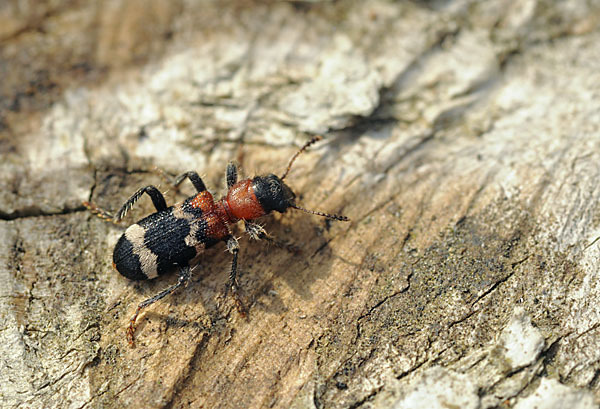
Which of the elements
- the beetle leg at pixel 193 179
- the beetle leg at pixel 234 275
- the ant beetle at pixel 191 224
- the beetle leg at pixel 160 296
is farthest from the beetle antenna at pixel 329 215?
the beetle leg at pixel 160 296

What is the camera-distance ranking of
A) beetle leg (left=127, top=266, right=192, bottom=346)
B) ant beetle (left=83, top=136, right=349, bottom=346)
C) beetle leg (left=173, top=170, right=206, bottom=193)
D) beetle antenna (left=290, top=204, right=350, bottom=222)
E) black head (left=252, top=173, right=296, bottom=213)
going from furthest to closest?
beetle leg (left=173, top=170, right=206, bottom=193), black head (left=252, top=173, right=296, bottom=213), beetle antenna (left=290, top=204, right=350, bottom=222), ant beetle (left=83, top=136, right=349, bottom=346), beetle leg (left=127, top=266, right=192, bottom=346)

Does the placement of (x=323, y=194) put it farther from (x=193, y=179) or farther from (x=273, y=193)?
(x=193, y=179)

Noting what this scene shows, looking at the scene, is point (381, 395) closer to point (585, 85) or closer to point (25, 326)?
point (25, 326)

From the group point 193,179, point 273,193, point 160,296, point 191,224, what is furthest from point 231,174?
point 160,296

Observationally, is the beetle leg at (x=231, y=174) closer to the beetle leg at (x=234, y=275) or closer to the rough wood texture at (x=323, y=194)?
the rough wood texture at (x=323, y=194)

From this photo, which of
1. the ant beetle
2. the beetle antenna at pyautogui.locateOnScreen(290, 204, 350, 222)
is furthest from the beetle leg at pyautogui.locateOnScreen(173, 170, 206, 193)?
the beetle antenna at pyautogui.locateOnScreen(290, 204, 350, 222)

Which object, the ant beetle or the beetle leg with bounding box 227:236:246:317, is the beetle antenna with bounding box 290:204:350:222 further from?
the beetle leg with bounding box 227:236:246:317
